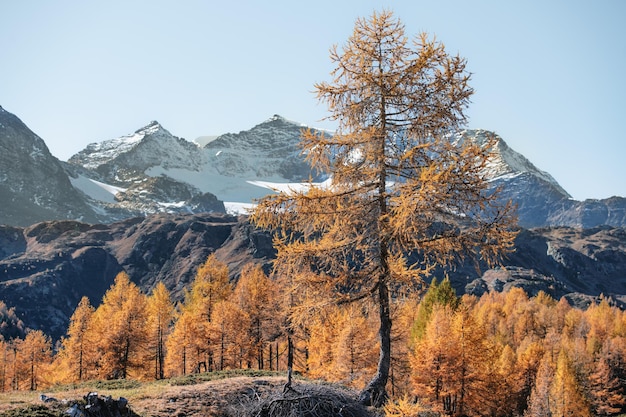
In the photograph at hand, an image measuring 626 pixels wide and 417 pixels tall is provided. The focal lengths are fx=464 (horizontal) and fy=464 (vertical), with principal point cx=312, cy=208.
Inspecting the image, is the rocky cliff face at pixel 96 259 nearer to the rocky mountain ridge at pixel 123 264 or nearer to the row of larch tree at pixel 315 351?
the rocky mountain ridge at pixel 123 264

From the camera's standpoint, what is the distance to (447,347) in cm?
3075

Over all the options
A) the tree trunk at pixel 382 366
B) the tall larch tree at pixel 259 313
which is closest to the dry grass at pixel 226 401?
the tree trunk at pixel 382 366

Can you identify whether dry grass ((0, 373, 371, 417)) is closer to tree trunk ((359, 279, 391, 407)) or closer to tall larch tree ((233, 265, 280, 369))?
tree trunk ((359, 279, 391, 407))

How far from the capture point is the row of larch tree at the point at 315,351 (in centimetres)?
3112

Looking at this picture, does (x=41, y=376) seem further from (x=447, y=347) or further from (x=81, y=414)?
(x=81, y=414)

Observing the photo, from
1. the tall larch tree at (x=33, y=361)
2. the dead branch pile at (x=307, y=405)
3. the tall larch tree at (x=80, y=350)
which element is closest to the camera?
the dead branch pile at (x=307, y=405)

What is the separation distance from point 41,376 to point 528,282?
145549mm

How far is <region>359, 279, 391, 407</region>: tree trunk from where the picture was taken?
1275 cm

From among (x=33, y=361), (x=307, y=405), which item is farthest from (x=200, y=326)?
(x=33, y=361)

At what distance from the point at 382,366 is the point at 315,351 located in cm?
2429

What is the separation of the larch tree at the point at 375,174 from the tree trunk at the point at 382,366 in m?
0.03

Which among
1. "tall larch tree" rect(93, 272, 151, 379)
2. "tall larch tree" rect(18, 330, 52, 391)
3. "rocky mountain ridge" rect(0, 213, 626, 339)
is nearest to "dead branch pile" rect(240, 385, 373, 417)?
"tall larch tree" rect(93, 272, 151, 379)

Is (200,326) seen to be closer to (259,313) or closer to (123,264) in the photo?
(259,313)

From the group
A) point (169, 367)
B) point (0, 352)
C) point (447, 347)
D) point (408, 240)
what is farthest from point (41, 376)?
point (408, 240)
